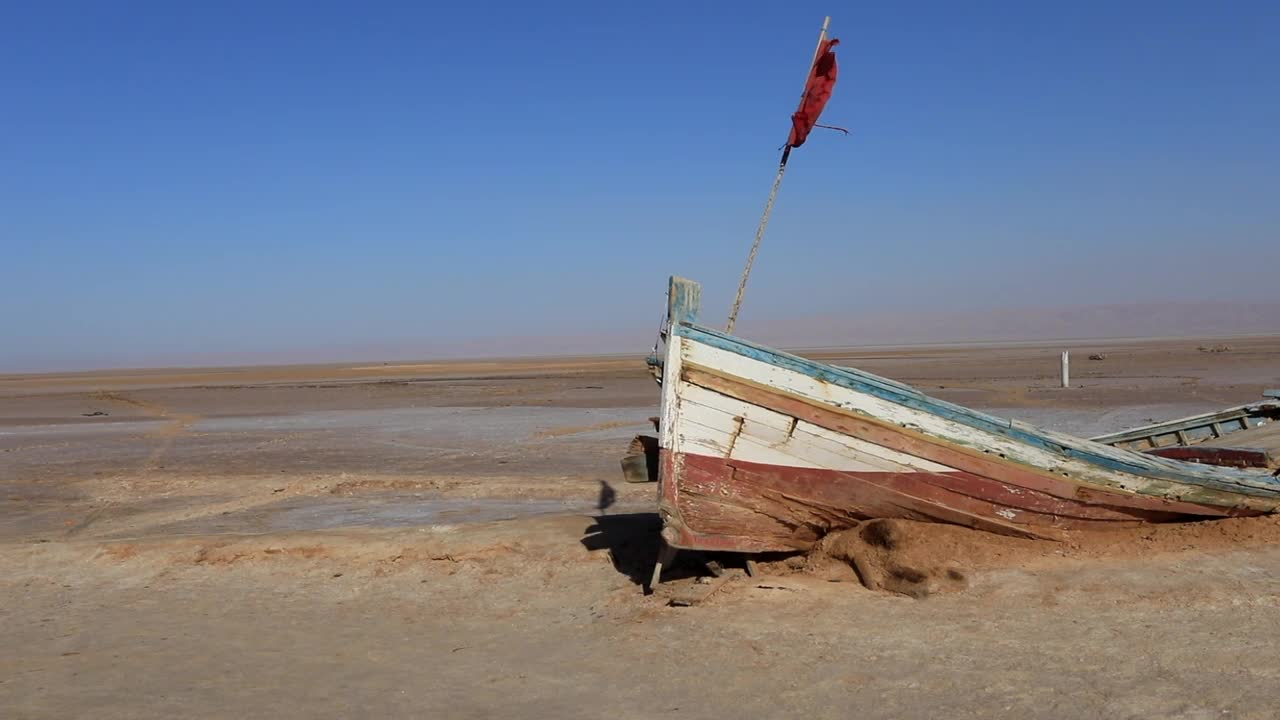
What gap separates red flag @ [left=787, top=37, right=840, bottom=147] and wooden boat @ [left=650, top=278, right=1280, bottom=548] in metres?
1.90

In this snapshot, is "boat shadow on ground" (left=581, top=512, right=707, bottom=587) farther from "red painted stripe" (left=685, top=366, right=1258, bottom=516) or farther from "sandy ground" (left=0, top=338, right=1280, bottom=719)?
"red painted stripe" (left=685, top=366, right=1258, bottom=516)

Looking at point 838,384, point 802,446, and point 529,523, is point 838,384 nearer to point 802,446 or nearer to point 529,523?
point 802,446

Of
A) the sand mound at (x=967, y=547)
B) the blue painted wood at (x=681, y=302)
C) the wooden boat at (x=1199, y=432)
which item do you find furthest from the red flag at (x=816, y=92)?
the wooden boat at (x=1199, y=432)

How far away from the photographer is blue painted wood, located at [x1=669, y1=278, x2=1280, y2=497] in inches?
265

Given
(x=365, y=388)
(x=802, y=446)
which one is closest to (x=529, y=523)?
(x=802, y=446)

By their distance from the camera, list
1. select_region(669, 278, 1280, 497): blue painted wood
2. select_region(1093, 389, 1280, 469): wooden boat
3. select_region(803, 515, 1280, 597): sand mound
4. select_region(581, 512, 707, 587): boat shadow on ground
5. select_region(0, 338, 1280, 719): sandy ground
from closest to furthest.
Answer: select_region(0, 338, 1280, 719): sandy ground → select_region(803, 515, 1280, 597): sand mound → select_region(669, 278, 1280, 497): blue painted wood → select_region(581, 512, 707, 587): boat shadow on ground → select_region(1093, 389, 1280, 469): wooden boat

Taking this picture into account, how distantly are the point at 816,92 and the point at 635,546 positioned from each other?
13.3 feet

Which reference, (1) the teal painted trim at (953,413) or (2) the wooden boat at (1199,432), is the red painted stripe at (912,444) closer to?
(1) the teal painted trim at (953,413)

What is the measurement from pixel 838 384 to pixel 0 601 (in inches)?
266

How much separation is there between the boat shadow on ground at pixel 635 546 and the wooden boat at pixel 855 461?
0.54 metres

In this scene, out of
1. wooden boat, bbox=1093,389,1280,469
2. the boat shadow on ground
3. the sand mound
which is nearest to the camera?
the sand mound

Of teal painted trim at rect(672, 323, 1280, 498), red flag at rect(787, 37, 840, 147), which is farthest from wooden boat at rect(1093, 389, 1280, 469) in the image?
red flag at rect(787, 37, 840, 147)

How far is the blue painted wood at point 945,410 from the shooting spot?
22.1 ft

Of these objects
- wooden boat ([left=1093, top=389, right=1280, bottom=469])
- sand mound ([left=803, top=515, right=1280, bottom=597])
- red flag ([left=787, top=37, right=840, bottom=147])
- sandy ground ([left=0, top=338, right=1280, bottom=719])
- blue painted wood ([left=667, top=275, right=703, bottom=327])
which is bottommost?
sandy ground ([left=0, top=338, right=1280, bottom=719])
